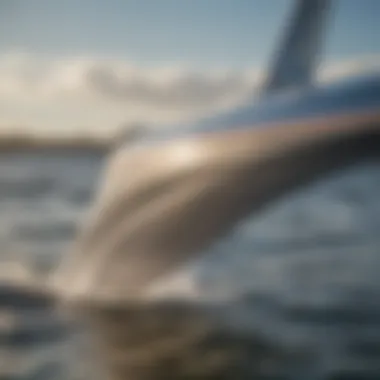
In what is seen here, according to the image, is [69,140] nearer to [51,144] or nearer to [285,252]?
[51,144]

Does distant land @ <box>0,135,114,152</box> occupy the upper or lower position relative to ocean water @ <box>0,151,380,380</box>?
upper

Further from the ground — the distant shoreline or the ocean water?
the distant shoreline

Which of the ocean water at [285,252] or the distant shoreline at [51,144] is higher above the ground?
the distant shoreline at [51,144]

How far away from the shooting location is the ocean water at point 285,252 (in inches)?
82.7

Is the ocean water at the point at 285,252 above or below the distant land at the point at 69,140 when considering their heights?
below

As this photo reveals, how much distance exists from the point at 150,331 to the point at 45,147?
1.73 feet

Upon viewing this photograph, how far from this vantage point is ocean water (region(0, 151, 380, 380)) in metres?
2.10

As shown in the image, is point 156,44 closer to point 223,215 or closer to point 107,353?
point 223,215

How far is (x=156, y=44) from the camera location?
2102 mm

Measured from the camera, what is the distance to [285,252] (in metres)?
2.15

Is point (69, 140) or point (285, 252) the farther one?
point (285, 252)

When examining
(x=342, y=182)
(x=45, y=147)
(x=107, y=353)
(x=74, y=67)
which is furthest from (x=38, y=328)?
(x=342, y=182)

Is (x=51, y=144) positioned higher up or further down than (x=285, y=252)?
higher up

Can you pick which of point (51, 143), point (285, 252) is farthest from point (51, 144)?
point (285, 252)
